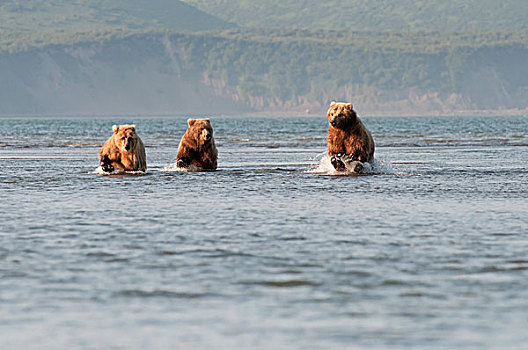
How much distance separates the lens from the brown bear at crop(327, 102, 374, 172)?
24.0 metres

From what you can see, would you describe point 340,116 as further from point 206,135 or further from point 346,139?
point 206,135

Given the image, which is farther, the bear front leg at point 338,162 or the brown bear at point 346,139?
the bear front leg at point 338,162

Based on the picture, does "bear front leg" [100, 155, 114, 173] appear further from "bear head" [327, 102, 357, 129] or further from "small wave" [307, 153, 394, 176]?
"bear head" [327, 102, 357, 129]

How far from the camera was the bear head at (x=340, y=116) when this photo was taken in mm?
23906

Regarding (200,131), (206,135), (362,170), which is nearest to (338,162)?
(362,170)

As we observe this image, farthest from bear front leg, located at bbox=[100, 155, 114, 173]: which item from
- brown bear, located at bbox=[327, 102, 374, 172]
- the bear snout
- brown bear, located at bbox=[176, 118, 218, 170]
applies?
brown bear, located at bbox=[327, 102, 374, 172]

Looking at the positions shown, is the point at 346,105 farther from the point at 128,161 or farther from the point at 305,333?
the point at 305,333

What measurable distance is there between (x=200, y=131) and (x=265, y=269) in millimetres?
14649

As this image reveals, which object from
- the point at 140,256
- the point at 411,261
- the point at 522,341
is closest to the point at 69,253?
the point at 140,256

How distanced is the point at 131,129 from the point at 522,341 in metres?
17.1

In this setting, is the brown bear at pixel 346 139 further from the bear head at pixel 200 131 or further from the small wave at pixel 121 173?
the small wave at pixel 121 173

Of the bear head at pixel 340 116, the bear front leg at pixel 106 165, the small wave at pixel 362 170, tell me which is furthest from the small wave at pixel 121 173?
the bear head at pixel 340 116

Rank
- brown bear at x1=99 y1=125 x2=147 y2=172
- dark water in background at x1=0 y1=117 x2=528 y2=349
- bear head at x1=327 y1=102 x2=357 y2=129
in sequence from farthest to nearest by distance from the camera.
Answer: brown bear at x1=99 y1=125 x2=147 y2=172
bear head at x1=327 y1=102 x2=357 y2=129
dark water in background at x1=0 y1=117 x2=528 y2=349

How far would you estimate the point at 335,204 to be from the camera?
1730 centimetres
